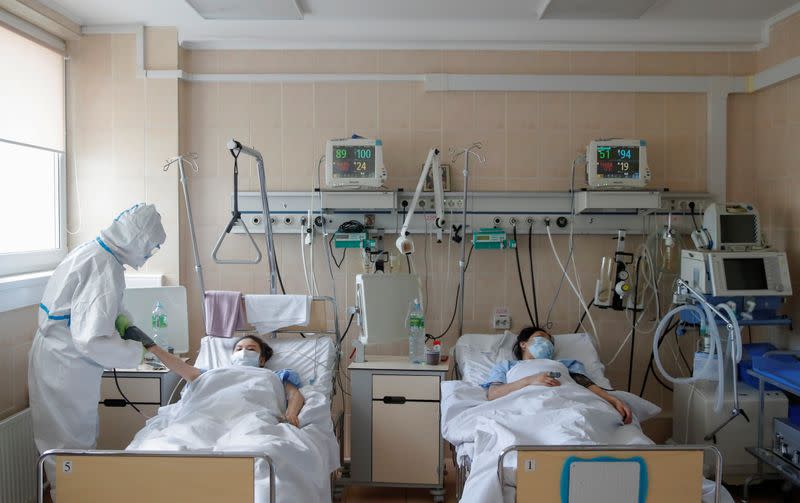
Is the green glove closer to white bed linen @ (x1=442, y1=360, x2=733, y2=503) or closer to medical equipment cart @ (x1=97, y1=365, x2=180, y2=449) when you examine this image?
medical equipment cart @ (x1=97, y1=365, x2=180, y2=449)

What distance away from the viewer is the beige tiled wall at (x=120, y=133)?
357 cm

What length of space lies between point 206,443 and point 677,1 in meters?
3.07

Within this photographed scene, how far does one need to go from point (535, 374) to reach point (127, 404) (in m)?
1.93

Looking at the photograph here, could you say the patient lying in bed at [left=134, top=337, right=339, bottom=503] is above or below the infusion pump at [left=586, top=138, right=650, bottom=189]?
below

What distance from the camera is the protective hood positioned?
9.04 feet

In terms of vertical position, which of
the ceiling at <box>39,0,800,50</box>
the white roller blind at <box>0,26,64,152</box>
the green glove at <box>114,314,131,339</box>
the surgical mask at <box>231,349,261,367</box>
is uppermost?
the ceiling at <box>39,0,800,50</box>

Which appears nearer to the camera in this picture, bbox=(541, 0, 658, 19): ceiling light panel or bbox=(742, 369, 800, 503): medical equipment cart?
bbox=(742, 369, 800, 503): medical equipment cart

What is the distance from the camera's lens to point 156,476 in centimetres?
186

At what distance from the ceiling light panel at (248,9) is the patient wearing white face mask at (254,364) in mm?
1692

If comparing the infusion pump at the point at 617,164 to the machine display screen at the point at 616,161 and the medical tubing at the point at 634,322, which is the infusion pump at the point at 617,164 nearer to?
the machine display screen at the point at 616,161

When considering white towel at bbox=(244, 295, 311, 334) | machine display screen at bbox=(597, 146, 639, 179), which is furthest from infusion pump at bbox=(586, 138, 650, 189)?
white towel at bbox=(244, 295, 311, 334)

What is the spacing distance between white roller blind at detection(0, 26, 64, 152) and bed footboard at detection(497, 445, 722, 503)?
9.36ft

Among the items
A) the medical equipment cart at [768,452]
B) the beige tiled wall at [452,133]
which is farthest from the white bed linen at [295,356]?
the medical equipment cart at [768,452]

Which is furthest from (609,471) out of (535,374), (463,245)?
(463,245)
